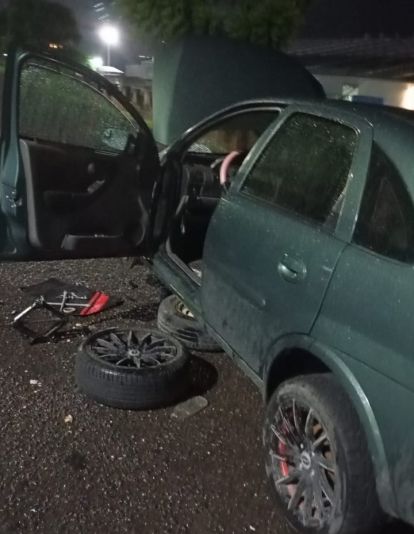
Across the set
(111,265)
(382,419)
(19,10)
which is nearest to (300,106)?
(382,419)

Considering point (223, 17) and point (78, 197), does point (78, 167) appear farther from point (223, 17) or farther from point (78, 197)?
point (223, 17)

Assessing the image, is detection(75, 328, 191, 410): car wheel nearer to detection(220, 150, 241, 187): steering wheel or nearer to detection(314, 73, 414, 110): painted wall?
detection(220, 150, 241, 187): steering wheel

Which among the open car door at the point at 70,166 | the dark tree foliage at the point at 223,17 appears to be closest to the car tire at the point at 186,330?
the open car door at the point at 70,166

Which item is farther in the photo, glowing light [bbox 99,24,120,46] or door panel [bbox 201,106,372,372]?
glowing light [bbox 99,24,120,46]

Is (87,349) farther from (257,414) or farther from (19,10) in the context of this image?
Answer: (19,10)

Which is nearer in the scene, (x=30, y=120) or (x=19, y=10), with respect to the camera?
(x=30, y=120)

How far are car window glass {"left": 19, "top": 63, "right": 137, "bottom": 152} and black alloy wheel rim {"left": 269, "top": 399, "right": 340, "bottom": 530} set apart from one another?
239 centimetres

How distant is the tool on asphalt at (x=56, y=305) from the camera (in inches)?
165

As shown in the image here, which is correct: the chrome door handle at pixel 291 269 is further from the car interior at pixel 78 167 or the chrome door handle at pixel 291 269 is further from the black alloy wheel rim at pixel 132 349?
the car interior at pixel 78 167

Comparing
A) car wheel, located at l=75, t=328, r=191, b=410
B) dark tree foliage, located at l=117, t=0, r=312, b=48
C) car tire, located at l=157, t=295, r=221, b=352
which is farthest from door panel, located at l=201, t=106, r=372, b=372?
dark tree foliage, located at l=117, t=0, r=312, b=48

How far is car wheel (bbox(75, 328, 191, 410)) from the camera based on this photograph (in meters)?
3.34

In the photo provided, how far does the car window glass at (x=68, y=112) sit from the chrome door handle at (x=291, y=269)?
6.56 ft

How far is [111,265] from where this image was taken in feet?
18.8

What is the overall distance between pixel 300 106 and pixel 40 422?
6.65 feet
